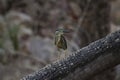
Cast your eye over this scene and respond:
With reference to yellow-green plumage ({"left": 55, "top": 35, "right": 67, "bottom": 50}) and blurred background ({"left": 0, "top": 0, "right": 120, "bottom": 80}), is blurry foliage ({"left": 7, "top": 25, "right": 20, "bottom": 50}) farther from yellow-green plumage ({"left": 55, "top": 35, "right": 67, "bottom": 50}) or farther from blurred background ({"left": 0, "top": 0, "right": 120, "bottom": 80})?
yellow-green plumage ({"left": 55, "top": 35, "right": 67, "bottom": 50})

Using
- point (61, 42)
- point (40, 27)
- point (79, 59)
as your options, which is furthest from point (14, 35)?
point (79, 59)

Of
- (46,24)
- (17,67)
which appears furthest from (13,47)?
(46,24)

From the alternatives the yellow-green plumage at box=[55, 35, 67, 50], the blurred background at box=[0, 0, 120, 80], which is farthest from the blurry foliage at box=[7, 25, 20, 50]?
the yellow-green plumage at box=[55, 35, 67, 50]

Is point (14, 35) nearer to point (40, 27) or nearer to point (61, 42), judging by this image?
point (40, 27)

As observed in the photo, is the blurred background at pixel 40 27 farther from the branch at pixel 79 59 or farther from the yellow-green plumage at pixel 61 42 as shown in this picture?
the branch at pixel 79 59

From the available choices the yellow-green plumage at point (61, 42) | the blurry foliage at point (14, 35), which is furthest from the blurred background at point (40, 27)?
the yellow-green plumage at point (61, 42)

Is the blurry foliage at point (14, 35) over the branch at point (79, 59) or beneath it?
over
